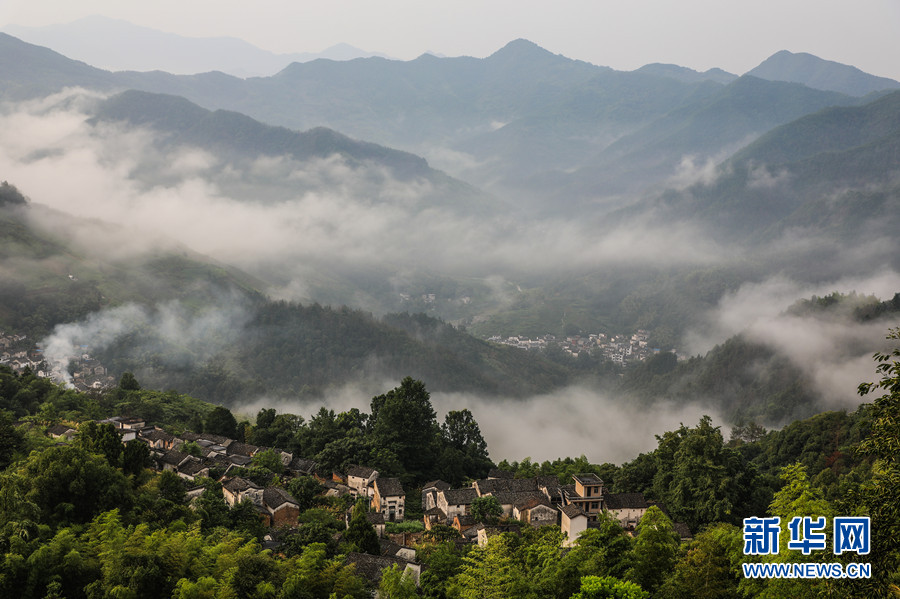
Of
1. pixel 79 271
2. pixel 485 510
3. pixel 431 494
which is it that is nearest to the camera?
pixel 485 510

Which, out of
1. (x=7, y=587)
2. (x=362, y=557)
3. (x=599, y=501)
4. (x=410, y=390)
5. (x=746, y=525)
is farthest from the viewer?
(x=410, y=390)

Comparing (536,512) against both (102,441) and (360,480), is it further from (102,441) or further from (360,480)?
(102,441)

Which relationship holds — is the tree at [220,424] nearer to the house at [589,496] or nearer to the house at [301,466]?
the house at [301,466]

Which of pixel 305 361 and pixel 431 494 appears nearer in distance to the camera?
pixel 431 494

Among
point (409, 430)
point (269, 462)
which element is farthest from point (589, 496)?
point (269, 462)

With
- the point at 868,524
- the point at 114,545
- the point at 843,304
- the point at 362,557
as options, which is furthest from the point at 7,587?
the point at 843,304

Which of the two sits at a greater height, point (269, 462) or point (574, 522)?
point (269, 462)

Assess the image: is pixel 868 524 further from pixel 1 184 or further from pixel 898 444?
pixel 1 184
